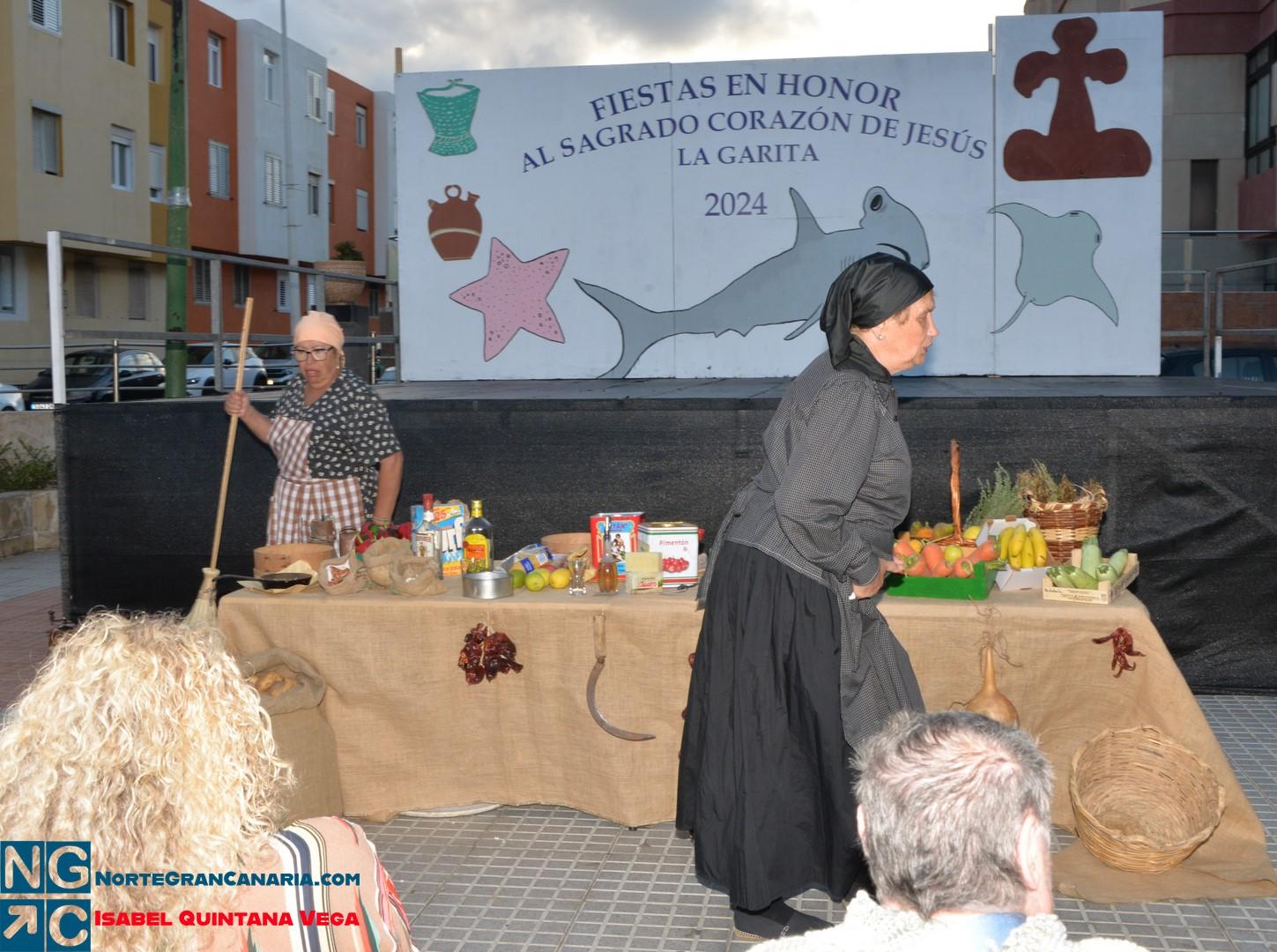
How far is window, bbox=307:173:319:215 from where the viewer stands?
39.9 metres

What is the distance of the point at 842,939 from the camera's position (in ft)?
5.33

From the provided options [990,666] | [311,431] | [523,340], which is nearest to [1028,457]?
[990,666]

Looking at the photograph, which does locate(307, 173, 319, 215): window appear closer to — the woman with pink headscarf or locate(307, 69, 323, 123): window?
locate(307, 69, 323, 123): window

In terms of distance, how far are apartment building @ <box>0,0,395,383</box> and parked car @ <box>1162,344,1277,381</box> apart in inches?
358

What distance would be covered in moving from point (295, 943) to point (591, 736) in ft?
→ 8.91

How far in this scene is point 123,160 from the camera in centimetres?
3023

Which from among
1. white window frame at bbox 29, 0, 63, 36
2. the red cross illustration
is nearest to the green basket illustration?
the red cross illustration

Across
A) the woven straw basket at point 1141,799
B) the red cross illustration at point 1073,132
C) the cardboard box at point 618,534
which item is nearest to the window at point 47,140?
the red cross illustration at point 1073,132

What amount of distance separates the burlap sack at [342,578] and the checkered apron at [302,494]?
0.52 metres

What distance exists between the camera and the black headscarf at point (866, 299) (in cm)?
345

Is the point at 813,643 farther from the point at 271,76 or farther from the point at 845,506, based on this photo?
the point at 271,76

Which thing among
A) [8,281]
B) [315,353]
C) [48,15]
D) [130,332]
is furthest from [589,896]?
[48,15]

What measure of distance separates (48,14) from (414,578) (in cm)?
2720

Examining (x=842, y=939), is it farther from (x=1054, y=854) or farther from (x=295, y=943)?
(x=1054, y=854)
